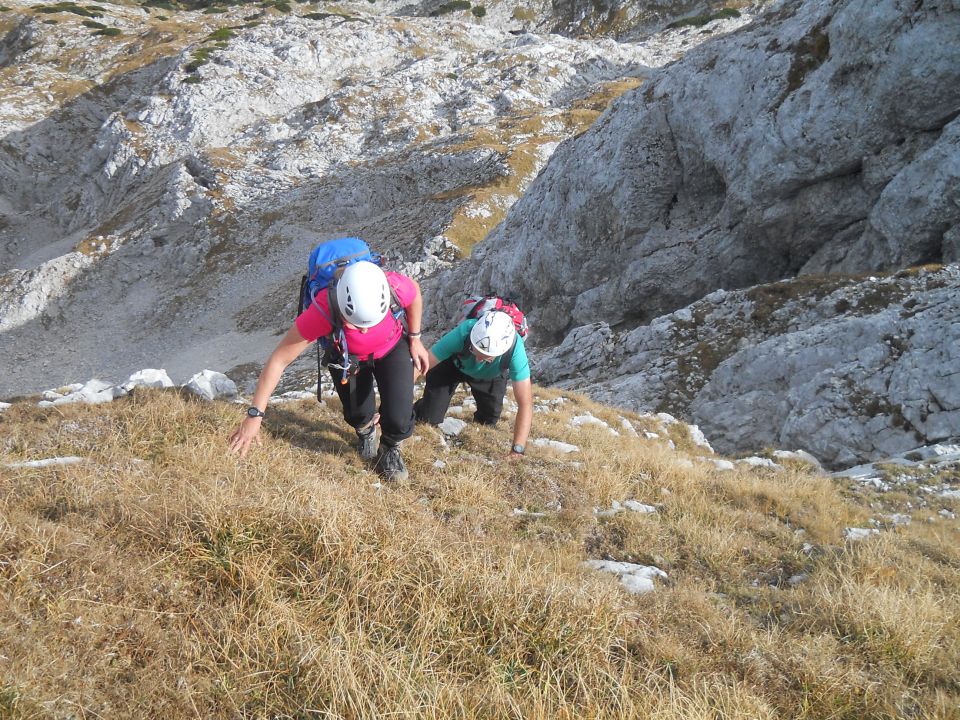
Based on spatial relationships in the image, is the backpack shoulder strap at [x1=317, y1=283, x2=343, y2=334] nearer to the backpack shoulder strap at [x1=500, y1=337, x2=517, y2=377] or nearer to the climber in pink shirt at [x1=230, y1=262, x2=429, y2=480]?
the climber in pink shirt at [x1=230, y1=262, x2=429, y2=480]

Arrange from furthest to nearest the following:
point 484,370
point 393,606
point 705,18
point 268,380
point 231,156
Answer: point 705,18 → point 231,156 → point 484,370 → point 268,380 → point 393,606

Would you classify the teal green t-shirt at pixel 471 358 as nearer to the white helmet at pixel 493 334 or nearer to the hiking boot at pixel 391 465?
the white helmet at pixel 493 334

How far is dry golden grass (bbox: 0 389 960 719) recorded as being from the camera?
2666 mm

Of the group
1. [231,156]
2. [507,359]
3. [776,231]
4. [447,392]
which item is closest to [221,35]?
[231,156]

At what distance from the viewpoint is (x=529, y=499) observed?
19.0 feet

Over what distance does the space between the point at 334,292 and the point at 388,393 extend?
55.1 inches

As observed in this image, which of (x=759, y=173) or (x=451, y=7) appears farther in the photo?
(x=451, y=7)

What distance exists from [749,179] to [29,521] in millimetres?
23218

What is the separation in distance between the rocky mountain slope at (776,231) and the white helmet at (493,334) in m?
9.14

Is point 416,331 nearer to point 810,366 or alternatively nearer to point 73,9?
point 810,366

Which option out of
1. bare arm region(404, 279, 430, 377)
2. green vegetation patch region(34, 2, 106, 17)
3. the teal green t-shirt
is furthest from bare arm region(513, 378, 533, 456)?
green vegetation patch region(34, 2, 106, 17)

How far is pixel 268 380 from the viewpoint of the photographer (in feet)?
15.8

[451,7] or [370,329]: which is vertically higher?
[451,7]

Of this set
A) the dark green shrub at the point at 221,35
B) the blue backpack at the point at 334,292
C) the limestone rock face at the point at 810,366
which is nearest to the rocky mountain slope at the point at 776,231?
the limestone rock face at the point at 810,366
